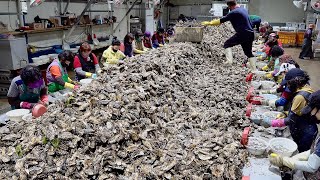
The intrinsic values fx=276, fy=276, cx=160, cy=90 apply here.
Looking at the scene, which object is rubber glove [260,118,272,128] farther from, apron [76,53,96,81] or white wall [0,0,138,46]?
white wall [0,0,138,46]

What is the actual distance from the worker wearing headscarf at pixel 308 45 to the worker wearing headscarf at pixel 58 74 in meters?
11.4

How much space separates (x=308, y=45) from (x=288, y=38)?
3.24 meters

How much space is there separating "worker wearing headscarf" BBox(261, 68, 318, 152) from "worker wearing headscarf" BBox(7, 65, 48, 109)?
307 centimetres

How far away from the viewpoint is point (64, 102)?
3066 millimetres

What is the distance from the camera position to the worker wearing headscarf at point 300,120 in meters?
3.06

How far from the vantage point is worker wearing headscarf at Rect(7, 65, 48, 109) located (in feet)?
11.8

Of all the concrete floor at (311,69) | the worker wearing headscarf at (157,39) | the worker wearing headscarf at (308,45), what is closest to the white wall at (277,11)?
the concrete floor at (311,69)

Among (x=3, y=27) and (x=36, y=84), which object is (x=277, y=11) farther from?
(x=36, y=84)

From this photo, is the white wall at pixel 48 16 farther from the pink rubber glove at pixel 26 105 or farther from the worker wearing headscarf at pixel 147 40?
the pink rubber glove at pixel 26 105

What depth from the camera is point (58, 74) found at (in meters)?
4.50

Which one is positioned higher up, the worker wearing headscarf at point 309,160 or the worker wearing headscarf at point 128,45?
the worker wearing headscarf at point 128,45

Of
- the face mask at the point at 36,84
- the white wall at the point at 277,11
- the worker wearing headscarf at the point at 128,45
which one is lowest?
the face mask at the point at 36,84

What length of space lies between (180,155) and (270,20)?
19.3 metres

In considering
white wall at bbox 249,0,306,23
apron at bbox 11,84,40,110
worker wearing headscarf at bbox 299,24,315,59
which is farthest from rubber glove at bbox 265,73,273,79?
white wall at bbox 249,0,306,23
